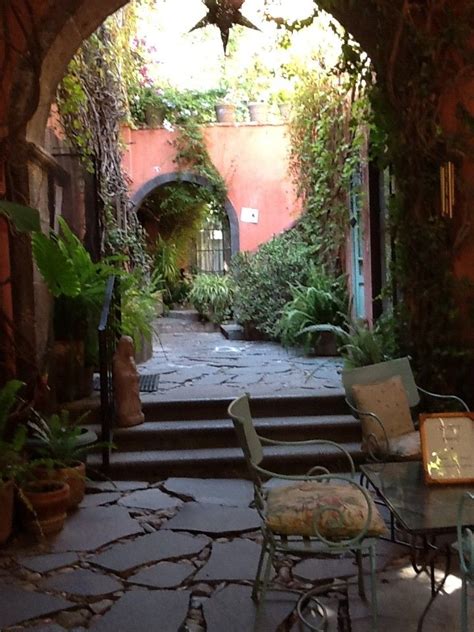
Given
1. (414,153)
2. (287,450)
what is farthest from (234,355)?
(414,153)

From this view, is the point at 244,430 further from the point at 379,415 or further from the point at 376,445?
the point at 379,415

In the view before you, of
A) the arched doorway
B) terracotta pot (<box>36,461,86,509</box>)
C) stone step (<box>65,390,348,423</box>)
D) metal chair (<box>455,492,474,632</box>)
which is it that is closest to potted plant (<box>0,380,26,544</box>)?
terracotta pot (<box>36,461,86,509</box>)

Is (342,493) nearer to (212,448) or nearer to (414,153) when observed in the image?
(212,448)

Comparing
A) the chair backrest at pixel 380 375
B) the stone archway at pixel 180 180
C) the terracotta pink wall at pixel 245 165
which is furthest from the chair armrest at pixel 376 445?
the stone archway at pixel 180 180

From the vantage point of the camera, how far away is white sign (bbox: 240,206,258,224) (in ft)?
36.3

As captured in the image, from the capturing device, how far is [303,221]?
930 cm

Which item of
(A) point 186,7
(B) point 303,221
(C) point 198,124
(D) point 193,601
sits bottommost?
(D) point 193,601

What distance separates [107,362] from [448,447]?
256cm

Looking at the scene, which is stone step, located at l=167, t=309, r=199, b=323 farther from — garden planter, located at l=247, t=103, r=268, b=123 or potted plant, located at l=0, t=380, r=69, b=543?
potted plant, located at l=0, t=380, r=69, b=543

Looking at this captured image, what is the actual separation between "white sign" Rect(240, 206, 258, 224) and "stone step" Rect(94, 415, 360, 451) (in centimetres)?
643

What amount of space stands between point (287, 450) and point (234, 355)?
10.2 feet

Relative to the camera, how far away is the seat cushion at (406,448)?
3.67 meters

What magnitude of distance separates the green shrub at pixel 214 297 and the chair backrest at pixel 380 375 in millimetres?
6377

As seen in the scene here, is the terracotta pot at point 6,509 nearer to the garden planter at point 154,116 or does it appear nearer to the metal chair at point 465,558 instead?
the metal chair at point 465,558
